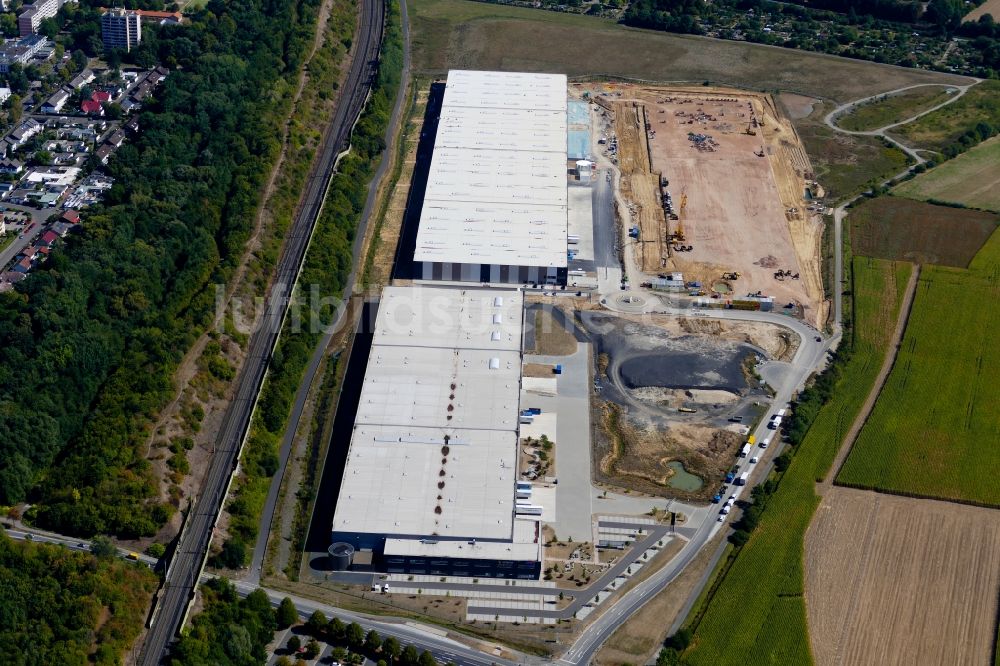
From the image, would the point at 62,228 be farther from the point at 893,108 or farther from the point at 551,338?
the point at 893,108

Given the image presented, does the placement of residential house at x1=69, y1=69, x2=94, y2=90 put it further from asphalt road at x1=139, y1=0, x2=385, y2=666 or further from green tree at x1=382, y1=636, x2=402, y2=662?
green tree at x1=382, y1=636, x2=402, y2=662

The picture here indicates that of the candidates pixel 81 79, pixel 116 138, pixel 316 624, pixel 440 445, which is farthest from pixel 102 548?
pixel 81 79

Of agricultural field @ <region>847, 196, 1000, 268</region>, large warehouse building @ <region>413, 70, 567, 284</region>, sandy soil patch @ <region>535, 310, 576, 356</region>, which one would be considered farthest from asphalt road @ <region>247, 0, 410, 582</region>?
agricultural field @ <region>847, 196, 1000, 268</region>

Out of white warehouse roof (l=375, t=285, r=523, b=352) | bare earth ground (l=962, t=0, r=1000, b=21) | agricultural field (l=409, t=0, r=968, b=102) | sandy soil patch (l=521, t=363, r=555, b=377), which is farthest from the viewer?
bare earth ground (l=962, t=0, r=1000, b=21)

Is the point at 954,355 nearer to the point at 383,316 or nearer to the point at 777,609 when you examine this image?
the point at 777,609

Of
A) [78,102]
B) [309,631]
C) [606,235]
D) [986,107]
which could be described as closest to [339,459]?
[309,631]

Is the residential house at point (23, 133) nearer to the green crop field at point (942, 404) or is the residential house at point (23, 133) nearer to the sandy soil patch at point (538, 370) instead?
the sandy soil patch at point (538, 370)
